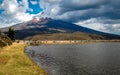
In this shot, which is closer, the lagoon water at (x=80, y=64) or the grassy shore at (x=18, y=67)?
the grassy shore at (x=18, y=67)

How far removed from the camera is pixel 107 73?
52625 mm

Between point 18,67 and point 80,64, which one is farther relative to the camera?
point 80,64

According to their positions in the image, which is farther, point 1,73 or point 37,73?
point 37,73

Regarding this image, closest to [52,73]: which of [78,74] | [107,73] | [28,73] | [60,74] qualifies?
[60,74]

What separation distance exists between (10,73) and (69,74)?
1430 cm

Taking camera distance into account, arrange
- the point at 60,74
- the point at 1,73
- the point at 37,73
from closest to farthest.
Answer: the point at 1,73
the point at 37,73
the point at 60,74

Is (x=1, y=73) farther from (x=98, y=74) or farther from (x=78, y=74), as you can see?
(x=98, y=74)

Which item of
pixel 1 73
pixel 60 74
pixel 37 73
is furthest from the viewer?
pixel 60 74

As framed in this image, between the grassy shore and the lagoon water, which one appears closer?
the grassy shore

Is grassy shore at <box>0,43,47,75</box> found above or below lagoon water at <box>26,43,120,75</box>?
above

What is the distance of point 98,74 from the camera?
51094 millimetres

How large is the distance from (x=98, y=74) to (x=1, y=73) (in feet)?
70.3

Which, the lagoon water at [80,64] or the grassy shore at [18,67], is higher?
the grassy shore at [18,67]

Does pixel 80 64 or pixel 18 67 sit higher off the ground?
pixel 18 67
